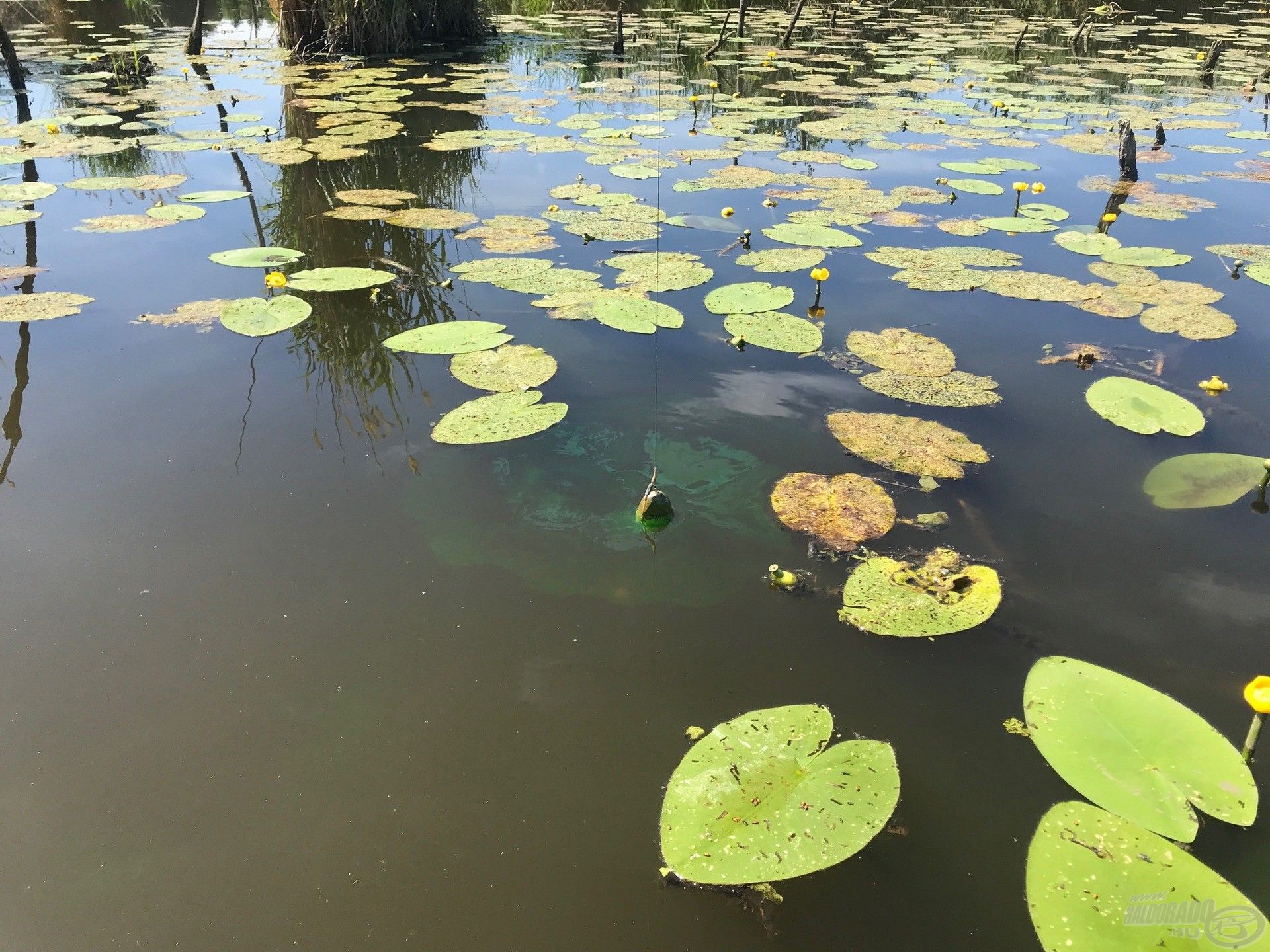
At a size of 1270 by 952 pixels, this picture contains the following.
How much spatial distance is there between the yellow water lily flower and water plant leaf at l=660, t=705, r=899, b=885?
2.30 ft

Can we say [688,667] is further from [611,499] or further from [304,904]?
[304,904]

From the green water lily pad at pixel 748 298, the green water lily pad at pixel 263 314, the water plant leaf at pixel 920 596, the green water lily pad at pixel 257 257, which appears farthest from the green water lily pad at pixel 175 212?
the water plant leaf at pixel 920 596

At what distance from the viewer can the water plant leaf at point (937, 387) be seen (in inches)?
115

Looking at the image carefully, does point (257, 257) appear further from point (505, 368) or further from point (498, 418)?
point (498, 418)

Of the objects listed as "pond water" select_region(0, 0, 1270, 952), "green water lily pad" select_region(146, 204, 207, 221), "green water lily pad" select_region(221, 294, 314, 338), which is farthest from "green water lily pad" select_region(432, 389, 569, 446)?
"green water lily pad" select_region(146, 204, 207, 221)

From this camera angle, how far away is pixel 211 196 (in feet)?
16.4

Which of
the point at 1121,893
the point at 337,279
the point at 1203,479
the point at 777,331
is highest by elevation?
the point at 337,279

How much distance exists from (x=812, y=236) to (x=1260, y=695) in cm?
340

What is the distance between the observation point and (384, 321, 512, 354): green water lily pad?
3.23 m

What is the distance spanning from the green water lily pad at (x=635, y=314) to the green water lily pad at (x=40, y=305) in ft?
8.14

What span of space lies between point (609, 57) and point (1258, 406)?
32.3 feet

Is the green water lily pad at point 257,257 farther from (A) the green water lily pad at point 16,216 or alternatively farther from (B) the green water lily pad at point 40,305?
(A) the green water lily pad at point 16,216

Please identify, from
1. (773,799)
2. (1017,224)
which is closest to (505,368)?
(773,799)

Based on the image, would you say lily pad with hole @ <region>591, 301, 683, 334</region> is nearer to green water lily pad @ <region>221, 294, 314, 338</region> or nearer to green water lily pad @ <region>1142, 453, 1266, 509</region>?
green water lily pad @ <region>221, 294, 314, 338</region>
